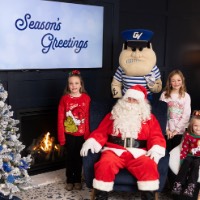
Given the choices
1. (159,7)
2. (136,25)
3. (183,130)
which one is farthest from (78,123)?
(159,7)

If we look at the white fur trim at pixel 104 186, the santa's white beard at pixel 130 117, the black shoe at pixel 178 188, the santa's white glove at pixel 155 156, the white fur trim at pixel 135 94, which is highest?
the white fur trim at pixel 135 94

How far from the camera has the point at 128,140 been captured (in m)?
2.96

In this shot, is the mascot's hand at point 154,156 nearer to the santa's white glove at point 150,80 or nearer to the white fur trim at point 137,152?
the white fur trim at point 137,152

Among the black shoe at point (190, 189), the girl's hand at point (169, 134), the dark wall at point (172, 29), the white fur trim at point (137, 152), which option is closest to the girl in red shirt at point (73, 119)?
the white fur trim at point (137, 152)

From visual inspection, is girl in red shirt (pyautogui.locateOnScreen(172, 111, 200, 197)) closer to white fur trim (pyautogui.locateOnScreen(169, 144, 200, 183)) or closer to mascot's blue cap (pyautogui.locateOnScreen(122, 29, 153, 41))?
white fur trim (pyautogui.locateOnScreen(169, 144, 200, 183))

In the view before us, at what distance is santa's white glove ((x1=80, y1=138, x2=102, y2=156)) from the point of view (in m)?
2.85

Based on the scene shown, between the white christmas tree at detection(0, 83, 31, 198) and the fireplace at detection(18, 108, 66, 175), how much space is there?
88cm

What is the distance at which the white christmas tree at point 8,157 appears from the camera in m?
2.44

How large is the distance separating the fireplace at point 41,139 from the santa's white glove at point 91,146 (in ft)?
2.70

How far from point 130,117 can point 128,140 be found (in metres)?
0.20

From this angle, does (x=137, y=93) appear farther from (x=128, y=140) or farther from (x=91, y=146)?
(x=91, y=146)

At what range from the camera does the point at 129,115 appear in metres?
2.98

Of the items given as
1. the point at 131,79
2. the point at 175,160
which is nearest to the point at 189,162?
the point at 175,160

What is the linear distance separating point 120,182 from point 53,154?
126 centimetres
